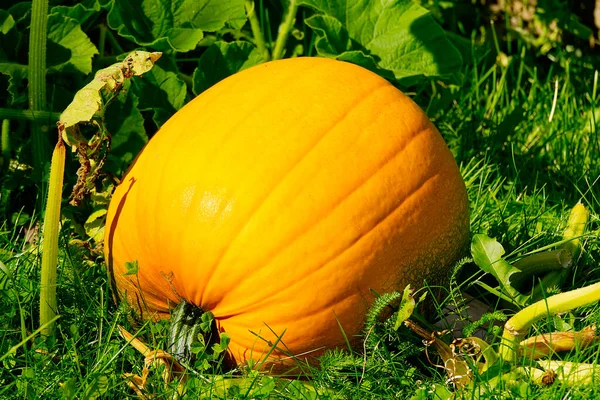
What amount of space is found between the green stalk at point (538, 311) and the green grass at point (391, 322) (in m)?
0.04

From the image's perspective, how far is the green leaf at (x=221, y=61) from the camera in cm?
258

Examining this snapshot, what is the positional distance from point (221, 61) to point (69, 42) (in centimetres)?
47

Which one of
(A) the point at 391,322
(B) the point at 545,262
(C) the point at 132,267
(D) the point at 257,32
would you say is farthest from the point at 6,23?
(B) the point at 545,262

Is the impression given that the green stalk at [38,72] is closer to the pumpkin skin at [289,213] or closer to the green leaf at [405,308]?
the pumpkin skin at [289,213]

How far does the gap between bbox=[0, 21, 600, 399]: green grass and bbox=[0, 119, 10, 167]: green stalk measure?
239 millimetres

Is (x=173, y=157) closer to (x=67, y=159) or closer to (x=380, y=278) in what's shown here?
(x=380, y=278)

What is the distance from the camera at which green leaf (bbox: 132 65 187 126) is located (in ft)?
8.53

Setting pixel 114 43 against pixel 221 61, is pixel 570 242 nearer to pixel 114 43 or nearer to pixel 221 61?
pixel 221 61

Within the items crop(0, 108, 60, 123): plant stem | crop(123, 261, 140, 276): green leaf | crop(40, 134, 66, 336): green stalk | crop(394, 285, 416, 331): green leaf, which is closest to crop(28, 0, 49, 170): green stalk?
crop(0, 108, 60, 123): plant stem

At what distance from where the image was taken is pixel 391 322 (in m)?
1.87

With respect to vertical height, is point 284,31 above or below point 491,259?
above

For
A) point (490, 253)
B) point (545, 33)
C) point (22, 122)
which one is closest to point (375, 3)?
point (490, 253)

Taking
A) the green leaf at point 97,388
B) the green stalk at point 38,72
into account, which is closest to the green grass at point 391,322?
the green leaf at point 97,388

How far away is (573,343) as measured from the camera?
1897 mm
